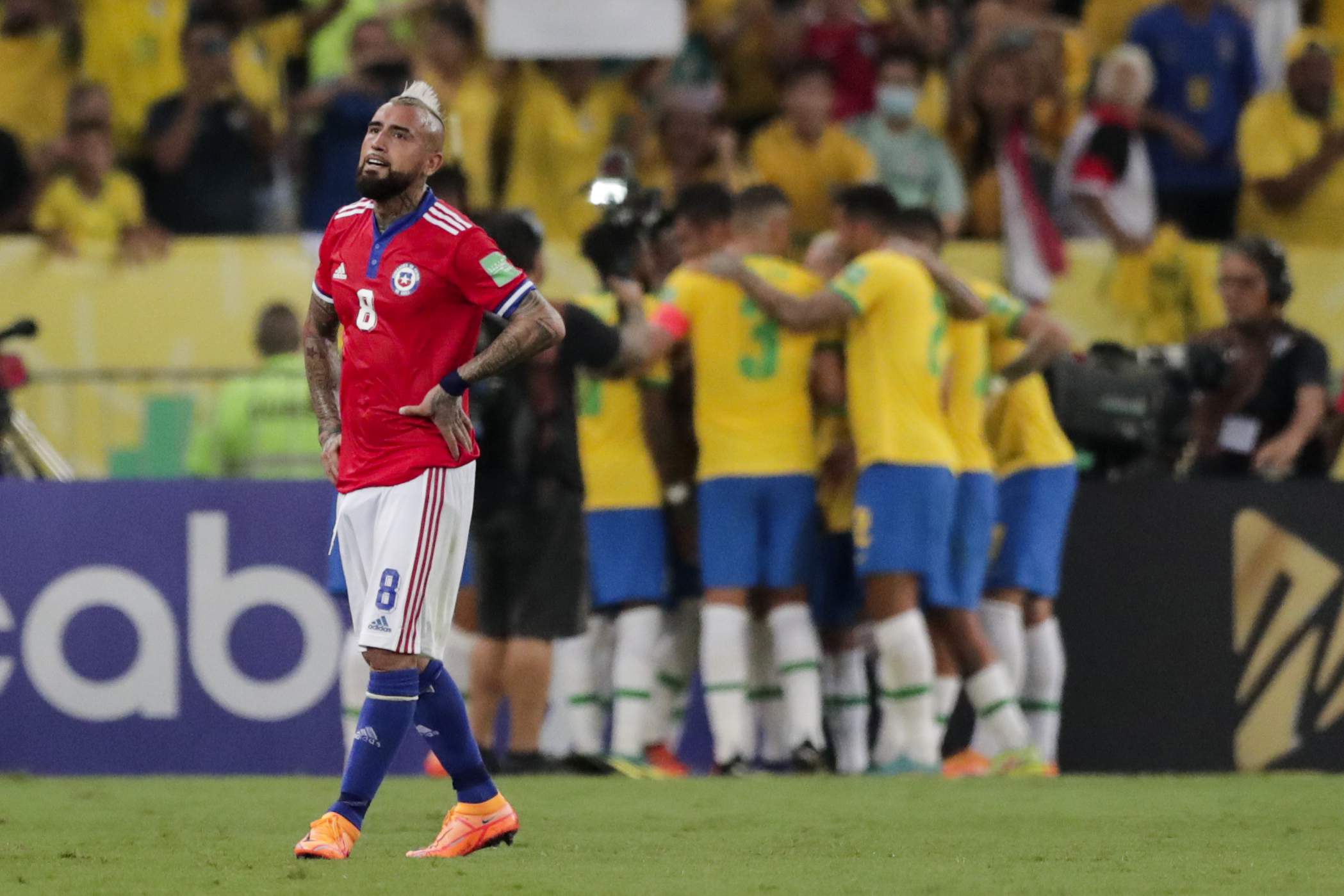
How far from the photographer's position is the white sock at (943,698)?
10.2 metres

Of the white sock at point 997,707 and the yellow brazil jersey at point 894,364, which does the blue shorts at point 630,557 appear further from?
the white sock at point 997,707

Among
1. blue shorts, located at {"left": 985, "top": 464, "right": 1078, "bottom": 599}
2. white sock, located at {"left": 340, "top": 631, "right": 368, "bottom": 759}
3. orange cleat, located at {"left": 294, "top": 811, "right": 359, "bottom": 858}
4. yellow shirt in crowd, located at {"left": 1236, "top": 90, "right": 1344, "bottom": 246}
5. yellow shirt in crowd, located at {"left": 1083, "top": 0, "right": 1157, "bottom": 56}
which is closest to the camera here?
orange cleat, located at {"left": 294, "top": 811, "right": 359, "bottom": 858}

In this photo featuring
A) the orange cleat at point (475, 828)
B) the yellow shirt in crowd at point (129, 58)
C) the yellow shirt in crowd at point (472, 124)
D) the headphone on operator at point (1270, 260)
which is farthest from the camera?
the yellow shirt in crowd at point (129, 58)

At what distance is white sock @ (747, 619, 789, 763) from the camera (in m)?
10.4

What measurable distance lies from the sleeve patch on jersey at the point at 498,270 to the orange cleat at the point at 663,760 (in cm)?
438

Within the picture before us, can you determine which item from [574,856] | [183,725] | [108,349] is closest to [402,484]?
[574,856]

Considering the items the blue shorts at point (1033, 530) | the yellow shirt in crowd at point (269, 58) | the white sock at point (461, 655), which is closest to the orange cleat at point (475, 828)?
the white sock at point (461, 655)

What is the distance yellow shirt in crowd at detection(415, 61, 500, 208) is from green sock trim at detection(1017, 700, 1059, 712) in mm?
4782

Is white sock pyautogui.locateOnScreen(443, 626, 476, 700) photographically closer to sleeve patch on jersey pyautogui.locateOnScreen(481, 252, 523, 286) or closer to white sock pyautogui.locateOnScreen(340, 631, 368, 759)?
white sock pyautogui.locateOnScreen(340, 631, 368, 759)

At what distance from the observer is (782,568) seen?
9.80m

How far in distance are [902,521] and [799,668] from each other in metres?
0.82

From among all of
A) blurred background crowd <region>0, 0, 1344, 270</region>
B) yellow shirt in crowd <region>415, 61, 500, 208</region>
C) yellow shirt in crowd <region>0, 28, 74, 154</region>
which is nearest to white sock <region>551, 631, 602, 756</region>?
blurred background crowd <region>0, 0, 1344, 270</region>

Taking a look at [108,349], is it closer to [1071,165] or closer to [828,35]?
[828,35]

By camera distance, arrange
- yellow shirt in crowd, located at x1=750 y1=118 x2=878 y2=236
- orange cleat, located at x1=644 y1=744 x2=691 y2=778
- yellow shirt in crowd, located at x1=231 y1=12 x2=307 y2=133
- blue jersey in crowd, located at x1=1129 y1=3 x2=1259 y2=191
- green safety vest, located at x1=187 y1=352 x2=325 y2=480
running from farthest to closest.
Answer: blue jersey in crowd, located at x1=1129 y1=3 x2=1259 y2=191, yellow shirt in crowd, located at x1=231 y1=12 x2=307 y2=133, yellow shirt in crowd, located at x1=750 y1=118 x2=878 y2=236, green safety vest, located at x1=187 y1=352 x2=325 y2=480, orange cleat, located at x1=644 y1=744 x2=691 y2=778
